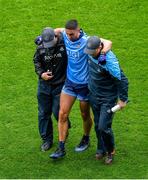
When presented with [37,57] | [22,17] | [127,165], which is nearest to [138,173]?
[127,165]

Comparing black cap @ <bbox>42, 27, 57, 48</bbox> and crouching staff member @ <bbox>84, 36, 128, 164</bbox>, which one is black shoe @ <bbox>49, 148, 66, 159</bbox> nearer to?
crouching staff member @ <bbox>84, 36, 128, 164</bbox>

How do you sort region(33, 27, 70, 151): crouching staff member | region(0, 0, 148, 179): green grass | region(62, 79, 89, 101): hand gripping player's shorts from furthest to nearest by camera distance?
region(0, 0, 148, 179): green grass < region(62, 79, 89, 101): hand gripping player's shorts < region(33, 27, 70, 151): crouching staff member

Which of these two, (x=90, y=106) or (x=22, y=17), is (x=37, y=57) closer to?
(x=90, y=106)

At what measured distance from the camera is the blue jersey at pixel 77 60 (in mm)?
7961

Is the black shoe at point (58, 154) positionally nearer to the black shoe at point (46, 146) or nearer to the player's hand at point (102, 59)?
the black shoe at point (46, 146)

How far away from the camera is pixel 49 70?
8242 millimetres

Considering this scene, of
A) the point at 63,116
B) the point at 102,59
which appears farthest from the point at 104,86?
the point at 63,116

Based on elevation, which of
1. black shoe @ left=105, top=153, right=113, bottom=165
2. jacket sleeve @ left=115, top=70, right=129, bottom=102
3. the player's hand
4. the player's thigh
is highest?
the player's hand

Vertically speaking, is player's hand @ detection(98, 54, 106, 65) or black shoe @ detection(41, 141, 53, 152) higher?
player's hand @ detection(98, 54, 106, 65)

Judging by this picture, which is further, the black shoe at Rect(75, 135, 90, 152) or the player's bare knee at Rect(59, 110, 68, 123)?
the black shoe at Rect(75, 135, 90, 152)

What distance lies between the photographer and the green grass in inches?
328

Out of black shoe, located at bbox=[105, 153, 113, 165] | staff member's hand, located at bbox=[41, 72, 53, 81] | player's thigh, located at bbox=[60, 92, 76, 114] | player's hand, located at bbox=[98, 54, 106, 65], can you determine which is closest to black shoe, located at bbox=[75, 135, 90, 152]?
black shoe, located at bbox=[105, 153, 113, 165]

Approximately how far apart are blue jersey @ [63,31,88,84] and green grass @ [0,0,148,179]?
3.97 feet

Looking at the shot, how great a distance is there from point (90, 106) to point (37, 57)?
39.0 inches
